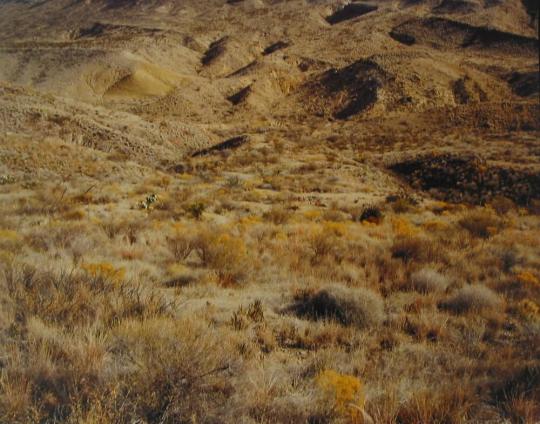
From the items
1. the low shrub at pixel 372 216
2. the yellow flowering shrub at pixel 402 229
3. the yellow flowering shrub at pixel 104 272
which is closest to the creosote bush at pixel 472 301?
the yellow flowering shrub at pixel 402 229

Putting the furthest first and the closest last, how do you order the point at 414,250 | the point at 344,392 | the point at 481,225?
the point at 481,225 < the point at 414,250 < the point at 344,392

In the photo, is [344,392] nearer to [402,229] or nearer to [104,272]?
[104,272]

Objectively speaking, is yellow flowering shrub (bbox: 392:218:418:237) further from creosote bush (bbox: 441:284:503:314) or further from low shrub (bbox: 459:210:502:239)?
creosote bush (bbox: 441:284:503:314)

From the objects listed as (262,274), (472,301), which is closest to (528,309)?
(472,301)

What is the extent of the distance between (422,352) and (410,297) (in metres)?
1.96

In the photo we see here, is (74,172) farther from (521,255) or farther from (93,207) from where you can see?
(521,255)

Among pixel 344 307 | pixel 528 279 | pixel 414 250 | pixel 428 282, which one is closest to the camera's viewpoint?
pixel 344 307

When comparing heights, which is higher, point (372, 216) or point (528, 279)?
point (528, 279)

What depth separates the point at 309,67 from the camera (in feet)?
215

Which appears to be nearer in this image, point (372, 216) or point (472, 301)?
point (472, 301)

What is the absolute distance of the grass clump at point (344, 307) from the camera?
5.36m

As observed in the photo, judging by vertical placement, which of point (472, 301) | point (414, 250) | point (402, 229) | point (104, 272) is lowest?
point (402, 229)

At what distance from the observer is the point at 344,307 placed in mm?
5465

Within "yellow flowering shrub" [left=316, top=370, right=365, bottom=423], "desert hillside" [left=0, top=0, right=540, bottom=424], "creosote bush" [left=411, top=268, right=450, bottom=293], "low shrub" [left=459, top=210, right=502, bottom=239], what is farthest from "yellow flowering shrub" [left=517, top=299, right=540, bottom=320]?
"low shrub" [left=459, top=210, right=502, bottom=239]
